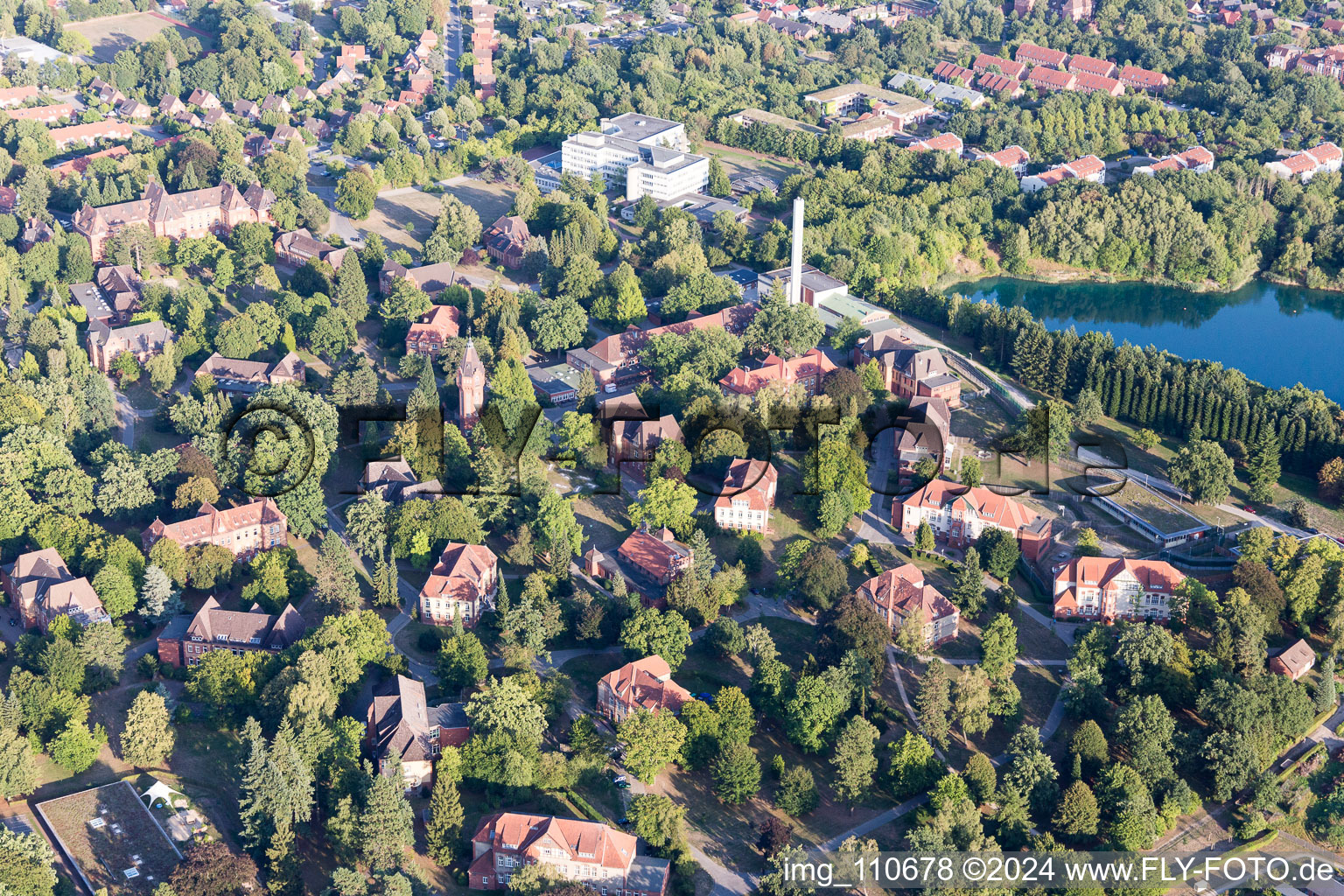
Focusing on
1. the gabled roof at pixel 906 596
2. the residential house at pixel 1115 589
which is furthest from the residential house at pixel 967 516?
the gabled roof at pixel 906 596

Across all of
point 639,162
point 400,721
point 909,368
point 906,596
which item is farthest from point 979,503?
point 639,162

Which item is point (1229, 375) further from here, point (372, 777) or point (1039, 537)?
point (372, 777)

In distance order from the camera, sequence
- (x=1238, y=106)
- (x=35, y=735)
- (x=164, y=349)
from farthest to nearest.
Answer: (x=1238, y=106)
(x=164, y=349)
(x=35, y=735)

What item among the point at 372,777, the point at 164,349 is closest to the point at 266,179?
the point at 164,349

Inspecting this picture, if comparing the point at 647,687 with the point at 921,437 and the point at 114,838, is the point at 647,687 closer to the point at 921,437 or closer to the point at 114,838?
the point at 114,838

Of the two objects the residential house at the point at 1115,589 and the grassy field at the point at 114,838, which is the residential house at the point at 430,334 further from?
the residential house at the point at 1115,589

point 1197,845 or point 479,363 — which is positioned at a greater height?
point 479,363
